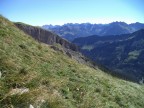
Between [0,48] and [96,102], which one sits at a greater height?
[0,48]

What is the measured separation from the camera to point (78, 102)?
13789 millimetres

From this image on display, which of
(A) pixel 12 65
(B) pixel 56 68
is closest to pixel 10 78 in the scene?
(A) pixel 12 65

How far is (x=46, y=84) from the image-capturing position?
13773mm

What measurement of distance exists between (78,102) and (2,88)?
437cm

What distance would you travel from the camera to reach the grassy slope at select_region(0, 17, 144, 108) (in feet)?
36.3

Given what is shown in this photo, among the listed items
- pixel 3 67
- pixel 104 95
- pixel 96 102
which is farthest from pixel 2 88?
pixel 104 95

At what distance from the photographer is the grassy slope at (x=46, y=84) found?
11055mm

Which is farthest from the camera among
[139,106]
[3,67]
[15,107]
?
[139,106]

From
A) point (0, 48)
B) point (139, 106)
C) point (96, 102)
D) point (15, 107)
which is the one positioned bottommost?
point (139, 106)

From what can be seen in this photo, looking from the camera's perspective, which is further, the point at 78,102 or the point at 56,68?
the point at 56,68

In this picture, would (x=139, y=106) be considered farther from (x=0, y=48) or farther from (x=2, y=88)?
(x=2, y=88)

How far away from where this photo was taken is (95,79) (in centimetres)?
2036

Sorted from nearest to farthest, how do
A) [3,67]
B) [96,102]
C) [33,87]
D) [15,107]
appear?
[15,107] < [33,87] < [3,67] < [96,102]

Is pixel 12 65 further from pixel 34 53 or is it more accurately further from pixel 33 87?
pixel 34 53
